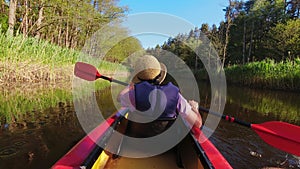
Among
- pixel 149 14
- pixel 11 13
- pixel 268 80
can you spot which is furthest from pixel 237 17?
pixel 149 14

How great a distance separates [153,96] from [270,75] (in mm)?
13967

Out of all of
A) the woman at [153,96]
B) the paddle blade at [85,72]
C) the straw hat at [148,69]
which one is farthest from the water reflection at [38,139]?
the straw hat at [148,69]

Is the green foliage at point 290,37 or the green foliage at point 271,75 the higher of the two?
the green foliage at point 290,37

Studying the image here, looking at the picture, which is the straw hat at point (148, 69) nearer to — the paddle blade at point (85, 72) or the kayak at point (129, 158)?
the kayak at point (129, 158)

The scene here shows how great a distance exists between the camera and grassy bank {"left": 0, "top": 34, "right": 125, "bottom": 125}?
210 inches

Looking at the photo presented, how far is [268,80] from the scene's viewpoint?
14.0 meters

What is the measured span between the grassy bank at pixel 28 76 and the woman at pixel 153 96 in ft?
10.2

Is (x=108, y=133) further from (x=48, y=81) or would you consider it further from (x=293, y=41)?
(x=293, y=41)

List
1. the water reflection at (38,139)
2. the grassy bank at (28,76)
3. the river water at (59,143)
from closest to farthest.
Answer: the water reflection at (38,139) < the river water at (59,143) < the grassy bank at (28,76)

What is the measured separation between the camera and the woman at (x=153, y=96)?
212cm

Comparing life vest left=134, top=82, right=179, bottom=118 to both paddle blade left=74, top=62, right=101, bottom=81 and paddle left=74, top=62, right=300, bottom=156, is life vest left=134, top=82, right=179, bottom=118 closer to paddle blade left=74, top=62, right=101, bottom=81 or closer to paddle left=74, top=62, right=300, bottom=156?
paddle left=74, top=62, right=300, bottom=156

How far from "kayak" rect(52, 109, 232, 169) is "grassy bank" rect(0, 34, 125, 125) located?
9.13ft

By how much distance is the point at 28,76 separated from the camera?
8.07 metres

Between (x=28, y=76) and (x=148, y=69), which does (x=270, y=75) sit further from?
(x=148, y=69)
